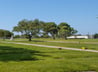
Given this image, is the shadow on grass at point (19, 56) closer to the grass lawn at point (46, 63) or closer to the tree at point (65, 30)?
the grass lawn at point (46, 63)

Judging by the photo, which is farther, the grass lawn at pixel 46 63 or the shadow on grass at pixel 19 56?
the shadow on grass at pixel 19 56

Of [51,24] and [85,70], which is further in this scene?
[51,24]

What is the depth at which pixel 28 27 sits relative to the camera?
2886 inches

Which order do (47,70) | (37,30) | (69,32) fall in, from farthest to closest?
(69,32) → (37,30) → (47,70)

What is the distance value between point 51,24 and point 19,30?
4722 centimetres

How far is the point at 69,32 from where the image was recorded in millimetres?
118188

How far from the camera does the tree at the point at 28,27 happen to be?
72.8 meters

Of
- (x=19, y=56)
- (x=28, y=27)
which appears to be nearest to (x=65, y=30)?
(x=28, y=27)

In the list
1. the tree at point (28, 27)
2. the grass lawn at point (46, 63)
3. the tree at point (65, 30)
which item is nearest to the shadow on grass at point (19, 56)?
the grass lawn at point (46, 63)

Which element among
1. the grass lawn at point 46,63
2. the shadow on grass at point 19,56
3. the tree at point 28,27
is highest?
the tree at point 28,27

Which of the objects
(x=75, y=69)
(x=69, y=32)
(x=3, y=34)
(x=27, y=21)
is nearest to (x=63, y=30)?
(x=69, y=32)

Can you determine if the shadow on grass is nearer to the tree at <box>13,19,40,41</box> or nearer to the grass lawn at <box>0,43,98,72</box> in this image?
the grass lawn at <box>0,43,98,72</box>

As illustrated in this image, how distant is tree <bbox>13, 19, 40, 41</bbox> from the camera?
72.8 m

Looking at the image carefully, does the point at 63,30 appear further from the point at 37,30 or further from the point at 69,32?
the point at 37,30
